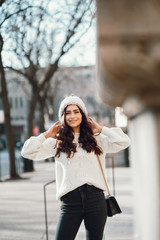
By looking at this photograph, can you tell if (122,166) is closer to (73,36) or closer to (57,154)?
(73,36)

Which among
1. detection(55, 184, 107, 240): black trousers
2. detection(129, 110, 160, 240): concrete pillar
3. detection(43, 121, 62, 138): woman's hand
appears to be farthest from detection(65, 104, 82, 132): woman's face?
detection(129, 110, 160, 240): concrete pillar

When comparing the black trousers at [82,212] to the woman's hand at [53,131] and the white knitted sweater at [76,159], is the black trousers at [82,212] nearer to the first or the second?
the white knitted sweater at [76,159]

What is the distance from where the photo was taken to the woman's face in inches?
139

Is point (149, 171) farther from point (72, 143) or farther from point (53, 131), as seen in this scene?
point (53, 131)

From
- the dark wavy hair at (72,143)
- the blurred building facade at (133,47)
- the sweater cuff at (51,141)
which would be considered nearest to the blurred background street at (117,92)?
the blurred building facade at (133,47)

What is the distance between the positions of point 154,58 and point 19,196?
10600 millimetres

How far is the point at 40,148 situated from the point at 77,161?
42 centimetres

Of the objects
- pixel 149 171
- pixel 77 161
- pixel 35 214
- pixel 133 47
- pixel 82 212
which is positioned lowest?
pixel 35 214

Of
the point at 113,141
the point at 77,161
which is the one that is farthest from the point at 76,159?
the point at 113,141

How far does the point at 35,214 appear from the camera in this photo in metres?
8.18

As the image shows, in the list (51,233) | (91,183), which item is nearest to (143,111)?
(91,183)

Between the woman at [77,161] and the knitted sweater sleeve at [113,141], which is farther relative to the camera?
the knitted sweater sleeve at [113,141]

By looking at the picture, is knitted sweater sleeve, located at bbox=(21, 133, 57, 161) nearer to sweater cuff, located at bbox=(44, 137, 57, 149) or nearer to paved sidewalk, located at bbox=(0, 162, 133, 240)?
sweater cuff, located at bbox=(44, 137, 57, 149)

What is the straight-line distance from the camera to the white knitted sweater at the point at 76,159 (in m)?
3.28
